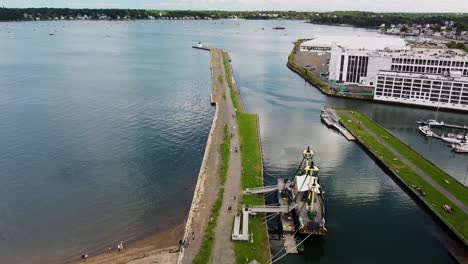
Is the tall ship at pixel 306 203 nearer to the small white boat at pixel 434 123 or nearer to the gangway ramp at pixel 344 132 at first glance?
the gangway ramp at pixel 344 132

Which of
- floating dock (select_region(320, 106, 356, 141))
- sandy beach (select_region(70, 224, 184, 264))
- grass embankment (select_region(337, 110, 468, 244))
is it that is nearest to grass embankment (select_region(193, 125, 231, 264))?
sandy beach (select_region(70, 224, 184, 264))

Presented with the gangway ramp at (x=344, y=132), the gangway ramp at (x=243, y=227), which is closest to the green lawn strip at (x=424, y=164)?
the gangway ramp at (x=344, y=132)

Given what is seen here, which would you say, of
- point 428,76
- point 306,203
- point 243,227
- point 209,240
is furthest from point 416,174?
point 428,76

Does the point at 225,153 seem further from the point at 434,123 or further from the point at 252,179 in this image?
the point at 434,123

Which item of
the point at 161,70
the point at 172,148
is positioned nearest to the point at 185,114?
the point at 172,148

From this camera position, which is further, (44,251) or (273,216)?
(273,216)

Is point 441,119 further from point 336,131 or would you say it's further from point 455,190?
point 455,190
